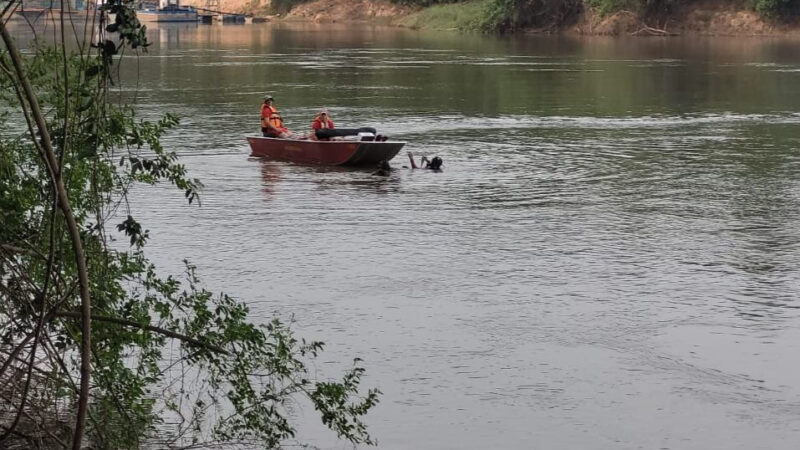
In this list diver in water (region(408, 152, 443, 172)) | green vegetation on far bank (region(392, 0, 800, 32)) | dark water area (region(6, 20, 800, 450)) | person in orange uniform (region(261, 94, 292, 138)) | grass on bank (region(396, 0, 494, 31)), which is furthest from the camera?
grass on bank (region(396, 0, 494, 31))

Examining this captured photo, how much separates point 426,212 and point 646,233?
484cm

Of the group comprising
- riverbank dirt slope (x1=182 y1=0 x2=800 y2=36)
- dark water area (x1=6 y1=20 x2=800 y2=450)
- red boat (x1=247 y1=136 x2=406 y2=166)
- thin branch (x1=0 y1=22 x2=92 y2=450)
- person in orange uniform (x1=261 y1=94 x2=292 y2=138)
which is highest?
riverbank dirt slope (x1=182 y1=0 x2=800 y2=36)

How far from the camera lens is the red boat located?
3352 centimetres

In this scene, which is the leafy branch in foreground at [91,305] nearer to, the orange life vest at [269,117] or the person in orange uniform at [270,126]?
the orange life vest at [269,117]

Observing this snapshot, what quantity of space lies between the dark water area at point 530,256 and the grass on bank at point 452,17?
2068 inches

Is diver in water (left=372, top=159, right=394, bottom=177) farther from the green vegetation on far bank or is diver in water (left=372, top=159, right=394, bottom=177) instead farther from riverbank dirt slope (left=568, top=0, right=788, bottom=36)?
riverbank dirt slope (left=568, top=0, right=788, bottom=36)

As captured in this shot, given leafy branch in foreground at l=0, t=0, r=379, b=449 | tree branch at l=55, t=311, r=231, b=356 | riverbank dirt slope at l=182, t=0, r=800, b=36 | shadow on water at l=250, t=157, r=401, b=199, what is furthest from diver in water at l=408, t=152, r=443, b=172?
riverbank dirt slope at l=182, t=0, r=800, b=36

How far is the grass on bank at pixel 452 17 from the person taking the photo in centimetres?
10569

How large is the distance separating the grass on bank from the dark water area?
52517 millimetres

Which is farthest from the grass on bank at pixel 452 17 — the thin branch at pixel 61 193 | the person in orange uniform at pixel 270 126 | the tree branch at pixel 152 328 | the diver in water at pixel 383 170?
the thin branch at pixel 61 193

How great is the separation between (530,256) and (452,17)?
87.3m

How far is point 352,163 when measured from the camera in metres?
34.4

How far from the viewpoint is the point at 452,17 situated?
11000 cm

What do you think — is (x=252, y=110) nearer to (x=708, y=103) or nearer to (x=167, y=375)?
(x=708, y=103)
